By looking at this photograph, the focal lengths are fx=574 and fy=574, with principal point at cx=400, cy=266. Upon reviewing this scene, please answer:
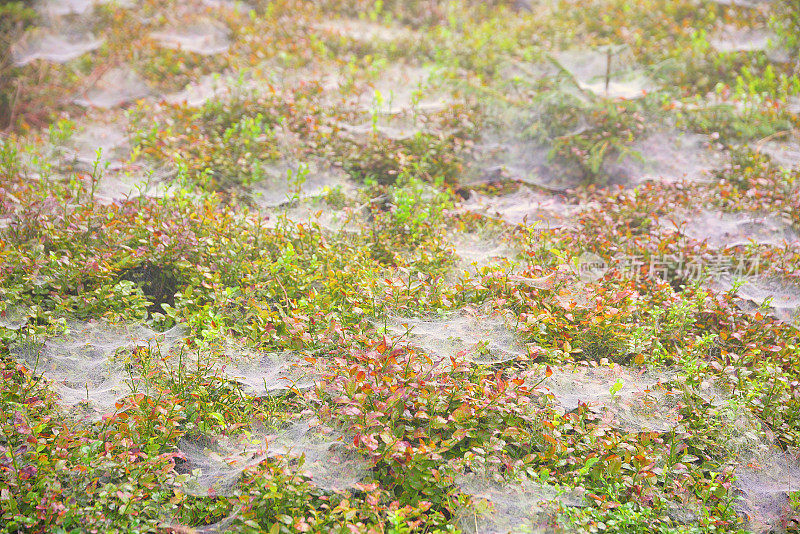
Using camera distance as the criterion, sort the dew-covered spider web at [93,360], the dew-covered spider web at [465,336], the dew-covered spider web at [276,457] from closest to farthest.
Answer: the dew-covered spider web at [276,457] → the dew-covered spider web at [93,360] → the dew-covered spider web at [465,336]

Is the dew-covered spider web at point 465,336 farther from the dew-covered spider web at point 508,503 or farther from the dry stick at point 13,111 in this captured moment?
the dry stick at point 13,111

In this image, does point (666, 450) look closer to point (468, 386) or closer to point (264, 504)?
point (468, 386)

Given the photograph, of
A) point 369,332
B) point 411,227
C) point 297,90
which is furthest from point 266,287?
point 297,90

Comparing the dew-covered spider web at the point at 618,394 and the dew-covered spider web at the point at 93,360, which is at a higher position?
the dew-covered spider web at the point at 93,360

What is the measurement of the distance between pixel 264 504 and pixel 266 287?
69.2 inches

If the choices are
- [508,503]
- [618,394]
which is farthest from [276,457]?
[618,394]

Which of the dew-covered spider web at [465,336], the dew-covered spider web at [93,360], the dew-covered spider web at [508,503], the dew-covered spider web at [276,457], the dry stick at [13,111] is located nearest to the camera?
the dew-covered spider web at [508,503]

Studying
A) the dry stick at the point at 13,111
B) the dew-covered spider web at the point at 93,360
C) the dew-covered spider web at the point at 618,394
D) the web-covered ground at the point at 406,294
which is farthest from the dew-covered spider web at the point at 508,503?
the dry stick at the point at 13,111

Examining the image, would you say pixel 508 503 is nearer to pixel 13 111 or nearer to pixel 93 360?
pixel 93 360

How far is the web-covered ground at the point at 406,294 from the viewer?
2842mm

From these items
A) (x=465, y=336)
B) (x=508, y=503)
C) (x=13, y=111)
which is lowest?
(x=508, y=503)

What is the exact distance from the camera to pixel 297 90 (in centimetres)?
680

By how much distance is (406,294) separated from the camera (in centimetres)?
385

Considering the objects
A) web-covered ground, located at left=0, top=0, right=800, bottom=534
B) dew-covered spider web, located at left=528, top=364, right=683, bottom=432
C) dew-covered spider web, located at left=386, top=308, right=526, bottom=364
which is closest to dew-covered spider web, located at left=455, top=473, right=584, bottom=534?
web-covered ground, located at left=0, top=0, right=800, bottom=534
